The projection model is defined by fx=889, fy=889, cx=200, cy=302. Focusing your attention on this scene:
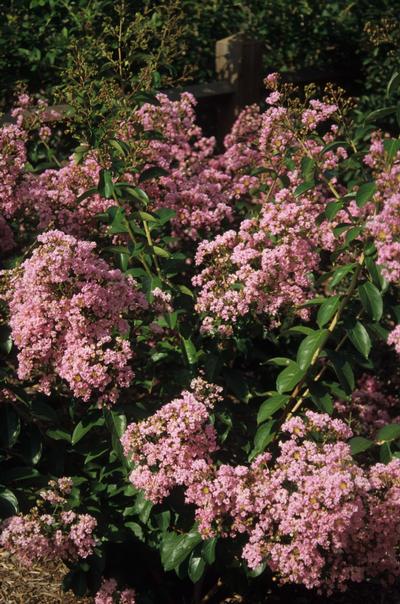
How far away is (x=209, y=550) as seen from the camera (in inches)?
103

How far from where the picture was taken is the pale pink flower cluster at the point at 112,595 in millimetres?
2922

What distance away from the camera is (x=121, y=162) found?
3.20m

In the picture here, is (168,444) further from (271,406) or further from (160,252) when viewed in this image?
(160,252)

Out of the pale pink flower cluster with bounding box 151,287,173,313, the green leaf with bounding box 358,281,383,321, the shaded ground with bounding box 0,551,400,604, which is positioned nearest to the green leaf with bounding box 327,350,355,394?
the green leaf with bounding box 358,281,383,321

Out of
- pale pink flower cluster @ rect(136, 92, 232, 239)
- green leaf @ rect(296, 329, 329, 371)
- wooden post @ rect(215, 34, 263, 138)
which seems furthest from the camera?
wooden post @ rect(215, 34, 263, 138)

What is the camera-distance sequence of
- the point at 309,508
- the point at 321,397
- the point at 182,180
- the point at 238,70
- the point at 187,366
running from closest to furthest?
the point at 309,508
the point at 321,397
the point at 187,366
the point at 182,180
the point at 238,70

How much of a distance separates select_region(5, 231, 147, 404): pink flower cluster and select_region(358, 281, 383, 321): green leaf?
0.72m

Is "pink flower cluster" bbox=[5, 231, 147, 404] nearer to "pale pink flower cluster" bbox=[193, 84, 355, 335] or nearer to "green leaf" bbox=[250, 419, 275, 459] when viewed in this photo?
"pale pink flower cluster" bbox=[193, 84, 355, 335]

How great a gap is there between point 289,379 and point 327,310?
0.25 meters

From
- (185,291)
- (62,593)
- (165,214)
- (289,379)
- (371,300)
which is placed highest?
(165,214)

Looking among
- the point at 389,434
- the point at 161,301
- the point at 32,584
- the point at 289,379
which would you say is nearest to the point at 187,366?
the point at 161,301

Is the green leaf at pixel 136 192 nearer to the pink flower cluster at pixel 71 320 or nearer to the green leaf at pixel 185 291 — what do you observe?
the green leaf at pixel 185 291

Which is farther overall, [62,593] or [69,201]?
[69,201]

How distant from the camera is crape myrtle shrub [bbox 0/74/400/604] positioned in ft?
8.14
